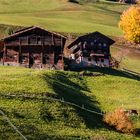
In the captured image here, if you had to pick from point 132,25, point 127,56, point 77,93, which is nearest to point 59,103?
point 77,93

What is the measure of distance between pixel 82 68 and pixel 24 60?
9157 mm

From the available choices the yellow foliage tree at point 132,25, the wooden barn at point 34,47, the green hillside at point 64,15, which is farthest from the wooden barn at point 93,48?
the green hillside at point 64,15

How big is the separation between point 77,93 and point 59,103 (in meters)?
9.86

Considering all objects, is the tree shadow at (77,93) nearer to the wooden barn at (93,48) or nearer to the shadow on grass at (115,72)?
the shadow on grass at (115,72)

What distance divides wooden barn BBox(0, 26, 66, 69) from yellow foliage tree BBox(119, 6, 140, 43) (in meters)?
39.1

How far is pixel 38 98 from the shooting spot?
5897 centimetres

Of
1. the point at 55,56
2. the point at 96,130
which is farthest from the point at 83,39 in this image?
the point at 96,130

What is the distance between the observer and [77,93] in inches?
2707

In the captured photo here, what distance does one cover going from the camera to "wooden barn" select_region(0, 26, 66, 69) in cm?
8719

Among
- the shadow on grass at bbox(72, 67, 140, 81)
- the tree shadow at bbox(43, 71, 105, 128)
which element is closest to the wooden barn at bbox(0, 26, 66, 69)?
the shadow on grass at bbox(72, 67, 140, 81)

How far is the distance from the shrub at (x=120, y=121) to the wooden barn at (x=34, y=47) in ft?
95.5

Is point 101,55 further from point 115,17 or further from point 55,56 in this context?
point 115,17

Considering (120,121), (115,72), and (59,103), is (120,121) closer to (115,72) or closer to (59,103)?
(59,103)

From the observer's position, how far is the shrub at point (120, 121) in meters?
57.7
